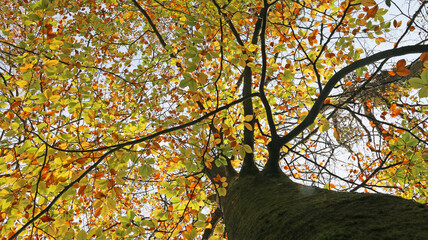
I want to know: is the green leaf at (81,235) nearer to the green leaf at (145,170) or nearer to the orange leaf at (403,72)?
the green leaf at (145,170)

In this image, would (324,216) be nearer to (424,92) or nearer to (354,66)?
(424,92)

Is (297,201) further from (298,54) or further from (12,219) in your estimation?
(298,54)

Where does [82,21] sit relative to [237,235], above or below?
above

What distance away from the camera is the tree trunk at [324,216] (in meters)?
0.77

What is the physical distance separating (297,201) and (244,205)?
0.54 m

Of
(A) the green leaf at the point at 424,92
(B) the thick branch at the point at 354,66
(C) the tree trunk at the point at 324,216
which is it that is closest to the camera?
(C) the tree trunk at the point at 324,216

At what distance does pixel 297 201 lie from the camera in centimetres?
128

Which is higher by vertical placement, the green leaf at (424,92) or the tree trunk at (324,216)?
the green leaf at (424,92)

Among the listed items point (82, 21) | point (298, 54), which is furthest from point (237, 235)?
point (82, 21)

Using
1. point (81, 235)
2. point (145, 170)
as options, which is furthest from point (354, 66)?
point (81, 235)

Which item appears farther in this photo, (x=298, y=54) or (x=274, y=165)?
(x=298, y=54)

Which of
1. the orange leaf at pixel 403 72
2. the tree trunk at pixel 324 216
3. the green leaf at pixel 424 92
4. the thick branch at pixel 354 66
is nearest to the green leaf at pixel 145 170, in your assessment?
the tree trunk at pixel 324 216

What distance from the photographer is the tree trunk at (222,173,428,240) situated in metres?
0.77

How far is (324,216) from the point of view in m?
0.98
